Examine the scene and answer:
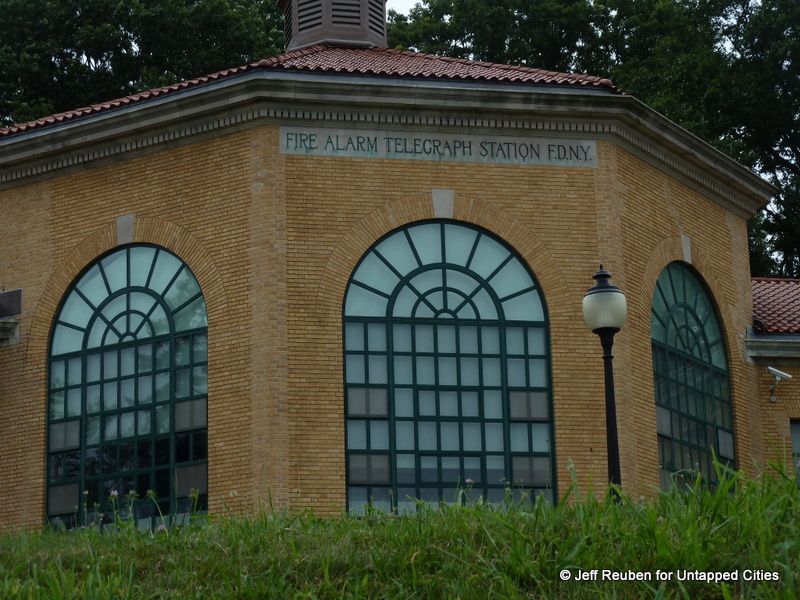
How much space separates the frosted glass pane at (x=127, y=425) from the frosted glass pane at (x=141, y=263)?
2122 millimetres

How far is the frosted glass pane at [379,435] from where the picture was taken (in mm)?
22656

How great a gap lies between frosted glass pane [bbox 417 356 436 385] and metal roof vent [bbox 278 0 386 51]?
931 cm

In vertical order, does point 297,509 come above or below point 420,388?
below

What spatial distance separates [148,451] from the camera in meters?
23.3

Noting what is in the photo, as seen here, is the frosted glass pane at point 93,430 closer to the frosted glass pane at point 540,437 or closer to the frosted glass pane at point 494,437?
the frosted glass pane at point 494,437

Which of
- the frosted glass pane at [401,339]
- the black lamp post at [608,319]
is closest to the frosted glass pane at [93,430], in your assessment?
the frosted glass pane at [401,339]

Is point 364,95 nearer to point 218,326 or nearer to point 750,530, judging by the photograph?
point 218,326

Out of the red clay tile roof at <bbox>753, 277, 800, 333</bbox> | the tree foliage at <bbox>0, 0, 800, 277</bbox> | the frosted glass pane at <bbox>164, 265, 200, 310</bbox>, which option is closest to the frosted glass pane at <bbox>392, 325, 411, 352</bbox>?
the frosted glass pane at <bbox>164, 265, 200, 310</bbox>

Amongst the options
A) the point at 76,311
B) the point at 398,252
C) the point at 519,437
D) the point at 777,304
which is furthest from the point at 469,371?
the point at 777,304

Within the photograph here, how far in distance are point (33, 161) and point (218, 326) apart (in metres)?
4.88

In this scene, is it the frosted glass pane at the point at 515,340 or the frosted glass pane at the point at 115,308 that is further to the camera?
the frosted glass pane at the point at 115,308

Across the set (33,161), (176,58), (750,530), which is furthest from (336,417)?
(176,58)

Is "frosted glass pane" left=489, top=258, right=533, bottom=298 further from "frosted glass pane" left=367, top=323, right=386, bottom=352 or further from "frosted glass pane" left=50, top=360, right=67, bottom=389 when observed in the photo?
"frosted glass pane" left=50, top=360, right=67, bottom=389

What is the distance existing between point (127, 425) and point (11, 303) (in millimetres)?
3198
